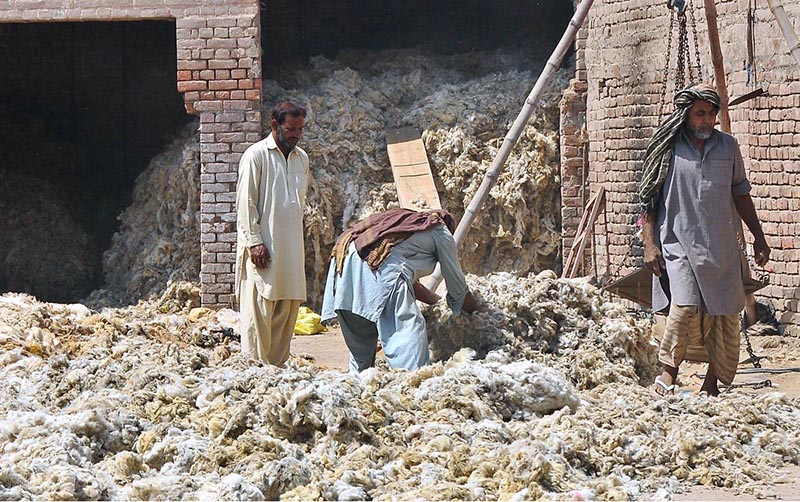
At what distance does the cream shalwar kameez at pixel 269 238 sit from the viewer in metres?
7.19

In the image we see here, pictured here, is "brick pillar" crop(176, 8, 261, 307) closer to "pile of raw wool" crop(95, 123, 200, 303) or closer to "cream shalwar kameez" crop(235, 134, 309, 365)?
"pile of raw wool" crop(95, 123, 200, 303)

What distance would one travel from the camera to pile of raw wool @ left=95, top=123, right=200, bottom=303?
11641mm

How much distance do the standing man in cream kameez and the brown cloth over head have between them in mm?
352

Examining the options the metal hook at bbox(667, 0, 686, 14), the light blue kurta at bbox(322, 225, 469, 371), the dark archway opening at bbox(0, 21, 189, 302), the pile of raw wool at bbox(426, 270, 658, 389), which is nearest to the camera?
the light blue kurta at bbox(322, 225, 469, 371)

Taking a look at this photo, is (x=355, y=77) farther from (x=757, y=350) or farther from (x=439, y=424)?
(x=439, y=424)

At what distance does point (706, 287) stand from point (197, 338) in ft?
12.9

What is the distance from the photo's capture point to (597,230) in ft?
36.5

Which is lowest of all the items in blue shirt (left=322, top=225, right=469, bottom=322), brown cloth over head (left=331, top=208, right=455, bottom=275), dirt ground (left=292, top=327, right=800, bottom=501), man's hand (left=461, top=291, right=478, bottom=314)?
dirt ground (left=292, top=327, right=800, bottom=501)

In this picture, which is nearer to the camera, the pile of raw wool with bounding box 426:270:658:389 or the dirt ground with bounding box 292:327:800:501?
the pile of raw wool with bounding box 426:270:658:389

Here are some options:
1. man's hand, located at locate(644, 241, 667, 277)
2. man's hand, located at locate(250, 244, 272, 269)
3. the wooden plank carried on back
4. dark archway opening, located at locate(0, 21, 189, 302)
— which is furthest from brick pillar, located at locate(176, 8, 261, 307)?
man's hand, located at locate(644, 241, 667, 277)

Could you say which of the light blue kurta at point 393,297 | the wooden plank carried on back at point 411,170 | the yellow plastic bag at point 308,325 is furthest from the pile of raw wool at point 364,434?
the wooden plank carried on back at point 411,170

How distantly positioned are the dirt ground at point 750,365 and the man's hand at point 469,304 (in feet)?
2.80

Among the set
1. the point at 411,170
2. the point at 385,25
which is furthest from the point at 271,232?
the point at 385,25

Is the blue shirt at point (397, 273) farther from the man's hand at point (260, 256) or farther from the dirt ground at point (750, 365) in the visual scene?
the dirt ground at point (750, 365)
